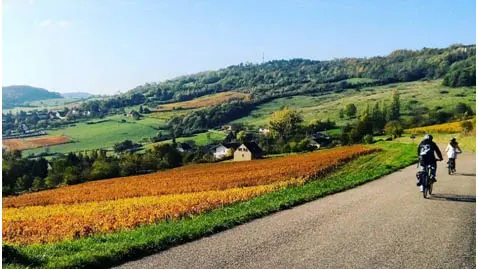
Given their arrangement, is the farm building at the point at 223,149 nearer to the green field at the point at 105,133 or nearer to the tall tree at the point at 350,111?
the green field at the point at 105,133

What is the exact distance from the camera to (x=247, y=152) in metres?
38.6

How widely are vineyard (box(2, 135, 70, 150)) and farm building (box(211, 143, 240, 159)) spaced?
15.4m

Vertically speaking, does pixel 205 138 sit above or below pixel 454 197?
below

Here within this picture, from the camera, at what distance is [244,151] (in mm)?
38094

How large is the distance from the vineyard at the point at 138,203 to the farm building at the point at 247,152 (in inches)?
315

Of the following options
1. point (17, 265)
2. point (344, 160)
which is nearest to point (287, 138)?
point (344, 160)

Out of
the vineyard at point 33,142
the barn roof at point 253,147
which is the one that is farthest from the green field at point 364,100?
the vineyard at point 33,142

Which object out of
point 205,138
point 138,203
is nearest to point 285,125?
point 205,138

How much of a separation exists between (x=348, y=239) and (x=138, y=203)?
1064 cm

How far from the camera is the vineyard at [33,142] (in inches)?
1708

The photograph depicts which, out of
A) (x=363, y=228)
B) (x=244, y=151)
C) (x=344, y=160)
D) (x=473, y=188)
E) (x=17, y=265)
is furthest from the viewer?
(x=244, y=151)

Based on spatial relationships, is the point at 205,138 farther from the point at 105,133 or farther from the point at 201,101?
the point at 201,101

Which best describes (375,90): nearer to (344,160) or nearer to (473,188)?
(344,160)

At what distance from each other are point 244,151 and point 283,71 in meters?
94.5
